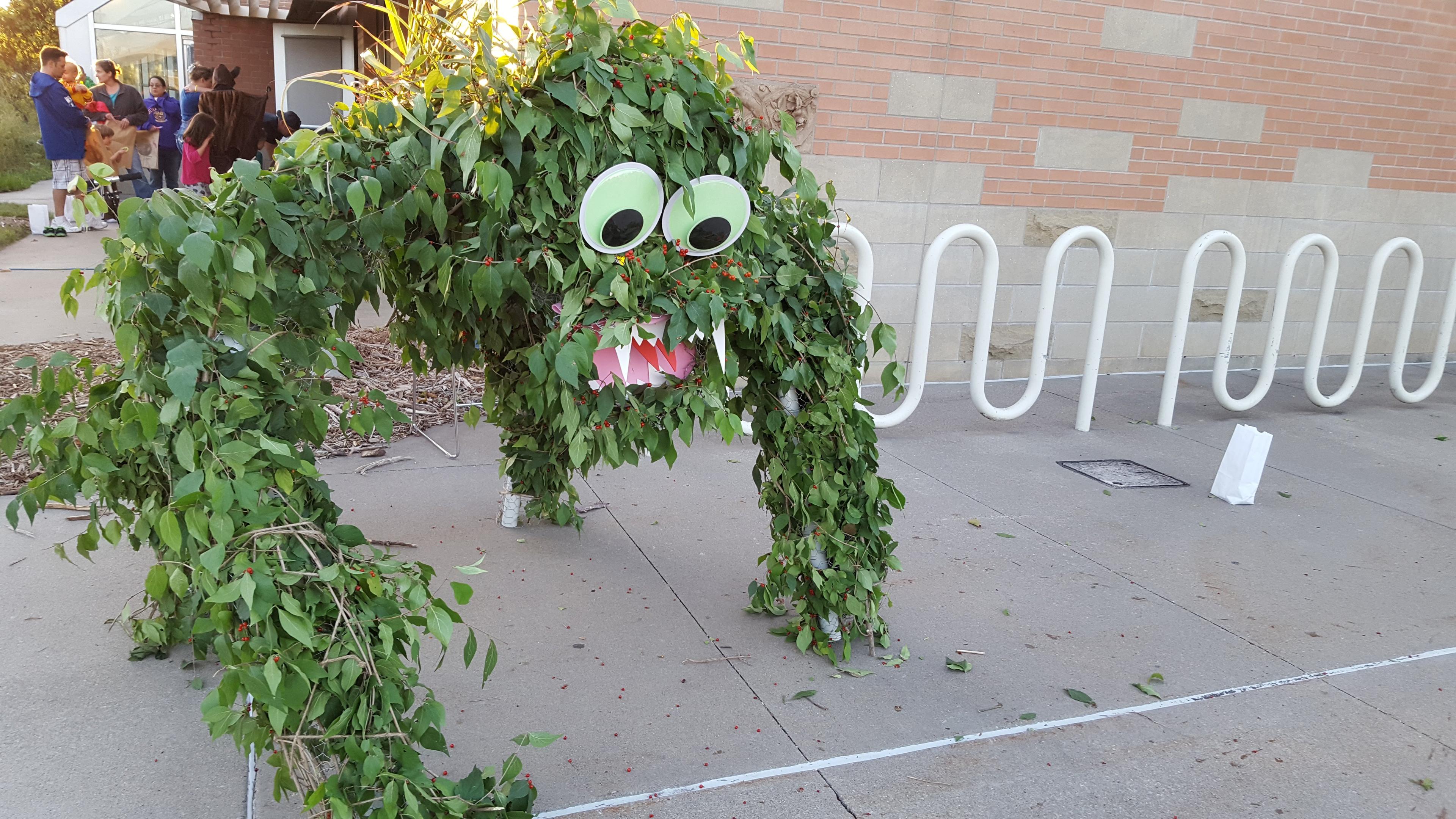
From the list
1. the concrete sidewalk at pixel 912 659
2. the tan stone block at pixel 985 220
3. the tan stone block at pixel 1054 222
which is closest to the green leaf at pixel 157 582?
the concrete sidewalk at pixel 912 659

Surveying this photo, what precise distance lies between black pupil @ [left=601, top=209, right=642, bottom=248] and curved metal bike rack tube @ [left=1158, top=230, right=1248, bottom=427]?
4.05 meters

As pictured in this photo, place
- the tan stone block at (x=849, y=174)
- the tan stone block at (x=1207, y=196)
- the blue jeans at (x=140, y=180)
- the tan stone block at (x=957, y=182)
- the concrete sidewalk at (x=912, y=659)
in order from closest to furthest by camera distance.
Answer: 1. the concrete sidewalk at (x=912, y=659)
2. the tan stone block at (x=849, y=174)
3. the tan stone block at (x=957, y=182)
4. the tan stone block at (x=1207, y=196)
5. the blue jeans at (x=140, y=180)

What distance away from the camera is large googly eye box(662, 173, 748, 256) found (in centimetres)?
230

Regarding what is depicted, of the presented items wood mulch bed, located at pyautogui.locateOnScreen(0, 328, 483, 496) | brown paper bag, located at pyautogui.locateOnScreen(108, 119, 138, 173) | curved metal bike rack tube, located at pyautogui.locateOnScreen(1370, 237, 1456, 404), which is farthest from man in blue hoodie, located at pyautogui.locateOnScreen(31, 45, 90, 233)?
curved metal bike rack tube, located at pyautogui.locateOnScreen(1370, 237, 1456, 404)

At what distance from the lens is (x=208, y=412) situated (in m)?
1.72

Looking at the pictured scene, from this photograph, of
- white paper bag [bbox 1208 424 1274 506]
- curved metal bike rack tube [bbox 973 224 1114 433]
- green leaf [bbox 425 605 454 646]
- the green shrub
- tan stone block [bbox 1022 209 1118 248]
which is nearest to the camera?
green leaf [bbox 425 605 454 646]

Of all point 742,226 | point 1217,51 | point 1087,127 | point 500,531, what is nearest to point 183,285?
point 742,226

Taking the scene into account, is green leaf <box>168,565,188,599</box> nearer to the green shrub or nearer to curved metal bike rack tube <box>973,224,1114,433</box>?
curved metal bike rack tube <box>973,224,1114,433</box>

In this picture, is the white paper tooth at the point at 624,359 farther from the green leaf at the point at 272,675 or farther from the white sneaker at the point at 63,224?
the white sneaker at the point at 63,224

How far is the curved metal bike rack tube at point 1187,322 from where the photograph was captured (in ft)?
17.5

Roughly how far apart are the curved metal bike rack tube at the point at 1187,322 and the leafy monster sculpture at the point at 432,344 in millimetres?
3458

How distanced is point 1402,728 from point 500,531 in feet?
9.45

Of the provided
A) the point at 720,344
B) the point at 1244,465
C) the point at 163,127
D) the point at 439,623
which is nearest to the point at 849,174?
the point at 1244,465

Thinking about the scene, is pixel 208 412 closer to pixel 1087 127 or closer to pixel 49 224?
pixel 1087 127
